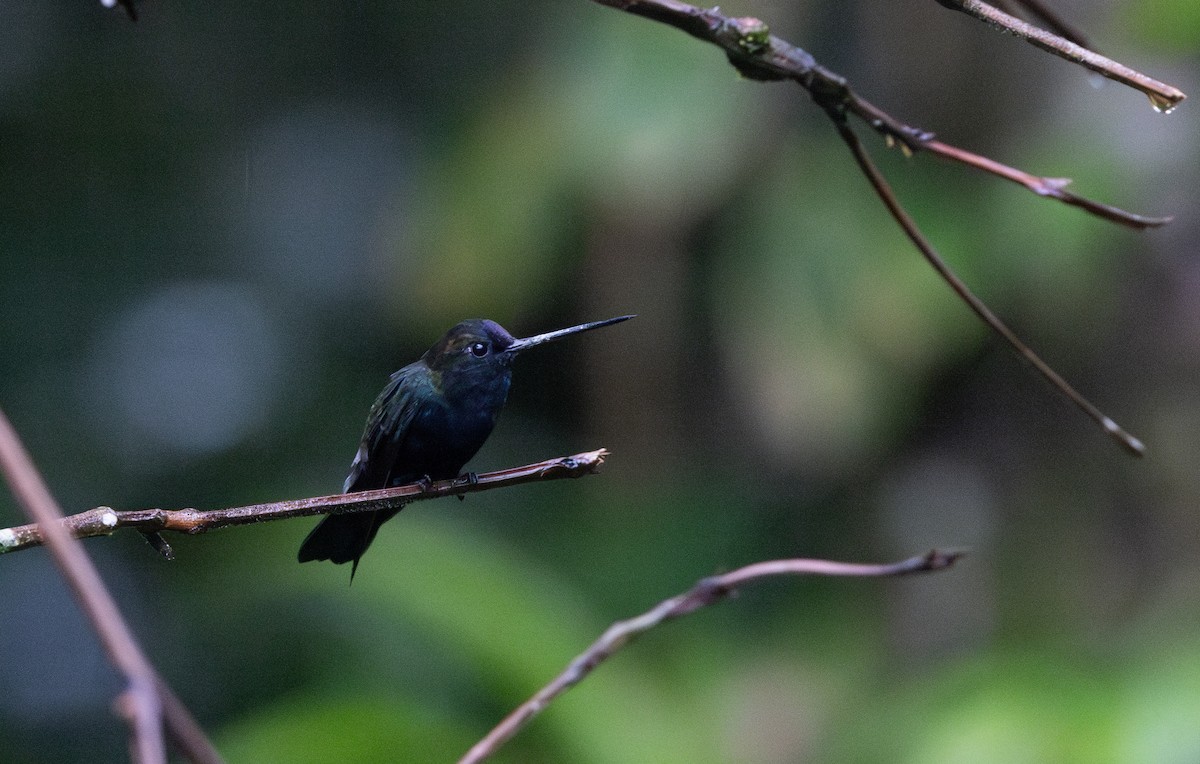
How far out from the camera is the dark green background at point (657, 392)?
5.37 metres

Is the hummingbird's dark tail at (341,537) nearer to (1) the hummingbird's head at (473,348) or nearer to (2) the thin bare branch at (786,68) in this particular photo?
(1) the hummingbird's head at (473,348)

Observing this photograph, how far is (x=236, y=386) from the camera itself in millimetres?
6520

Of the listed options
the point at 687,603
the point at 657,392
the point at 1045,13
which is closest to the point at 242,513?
the point at 687,603

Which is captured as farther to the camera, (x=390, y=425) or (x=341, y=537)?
(x=390, y=425)

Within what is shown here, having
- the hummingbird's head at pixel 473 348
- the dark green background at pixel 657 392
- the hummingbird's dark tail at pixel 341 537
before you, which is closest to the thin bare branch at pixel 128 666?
the hummingbird's dark tail at pixel 341 537

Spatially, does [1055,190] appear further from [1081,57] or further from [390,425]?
[390,425]

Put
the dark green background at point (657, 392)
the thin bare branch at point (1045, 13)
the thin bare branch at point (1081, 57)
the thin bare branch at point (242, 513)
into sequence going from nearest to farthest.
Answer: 1. the thin bare branch at point (1081, 57)
2. the thin bare branch at point (242, 513)
3. the thin bare branch at point (1045, 13)
4. the dark green background at point (657, 392)

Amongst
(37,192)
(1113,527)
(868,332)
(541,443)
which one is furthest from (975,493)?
(37,192)

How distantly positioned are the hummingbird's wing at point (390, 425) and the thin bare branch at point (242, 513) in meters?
0.58

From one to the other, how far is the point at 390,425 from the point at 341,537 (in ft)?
0.98

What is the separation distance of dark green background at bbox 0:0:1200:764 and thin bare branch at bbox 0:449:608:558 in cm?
339

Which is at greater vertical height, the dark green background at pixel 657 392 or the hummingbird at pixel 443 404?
the hummingbird at pixel 443 404

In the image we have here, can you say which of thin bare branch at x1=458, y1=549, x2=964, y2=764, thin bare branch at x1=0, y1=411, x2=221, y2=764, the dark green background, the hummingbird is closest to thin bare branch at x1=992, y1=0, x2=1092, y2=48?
thin bare branch at x1=458, y1=549, x2=964, y2=764

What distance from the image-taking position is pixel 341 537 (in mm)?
1839
